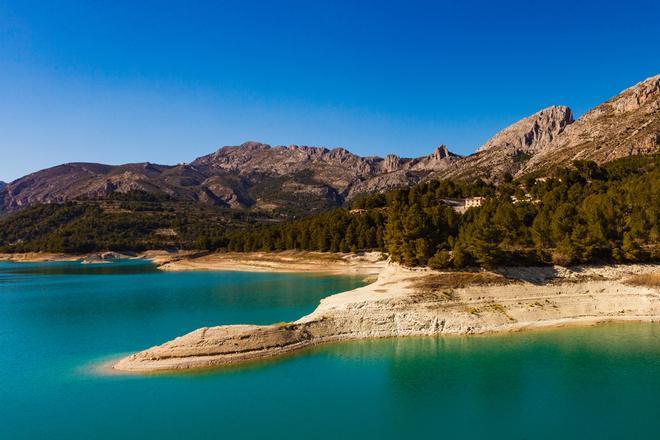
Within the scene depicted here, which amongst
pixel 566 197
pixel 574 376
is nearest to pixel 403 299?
pixel 574 376

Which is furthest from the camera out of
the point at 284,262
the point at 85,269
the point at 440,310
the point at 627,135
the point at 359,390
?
the point at 627,135

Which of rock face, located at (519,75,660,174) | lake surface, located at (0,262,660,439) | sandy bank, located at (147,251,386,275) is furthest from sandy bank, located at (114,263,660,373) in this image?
rock face, located at (519,75,660,174)

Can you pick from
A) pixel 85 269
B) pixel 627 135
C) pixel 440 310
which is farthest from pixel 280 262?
pixel 627 135

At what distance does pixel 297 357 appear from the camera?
35844 mm

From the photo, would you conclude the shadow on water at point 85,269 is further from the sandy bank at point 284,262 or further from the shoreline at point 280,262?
the sandy bank at point 284,262

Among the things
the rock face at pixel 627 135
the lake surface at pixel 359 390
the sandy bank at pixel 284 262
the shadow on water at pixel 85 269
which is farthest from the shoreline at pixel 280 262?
the rock face at pixel 627 135

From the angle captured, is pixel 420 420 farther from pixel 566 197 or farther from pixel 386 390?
pixel 566 197

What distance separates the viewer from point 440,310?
43438 millimetres

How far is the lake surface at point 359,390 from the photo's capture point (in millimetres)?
24016

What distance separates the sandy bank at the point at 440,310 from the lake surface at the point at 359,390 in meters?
1.70

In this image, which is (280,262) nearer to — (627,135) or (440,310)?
(440,310)

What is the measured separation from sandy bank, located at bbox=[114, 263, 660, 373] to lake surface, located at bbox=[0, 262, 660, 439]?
1702mm

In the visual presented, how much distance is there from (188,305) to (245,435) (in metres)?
41.0

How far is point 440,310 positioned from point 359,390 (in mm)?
16598
